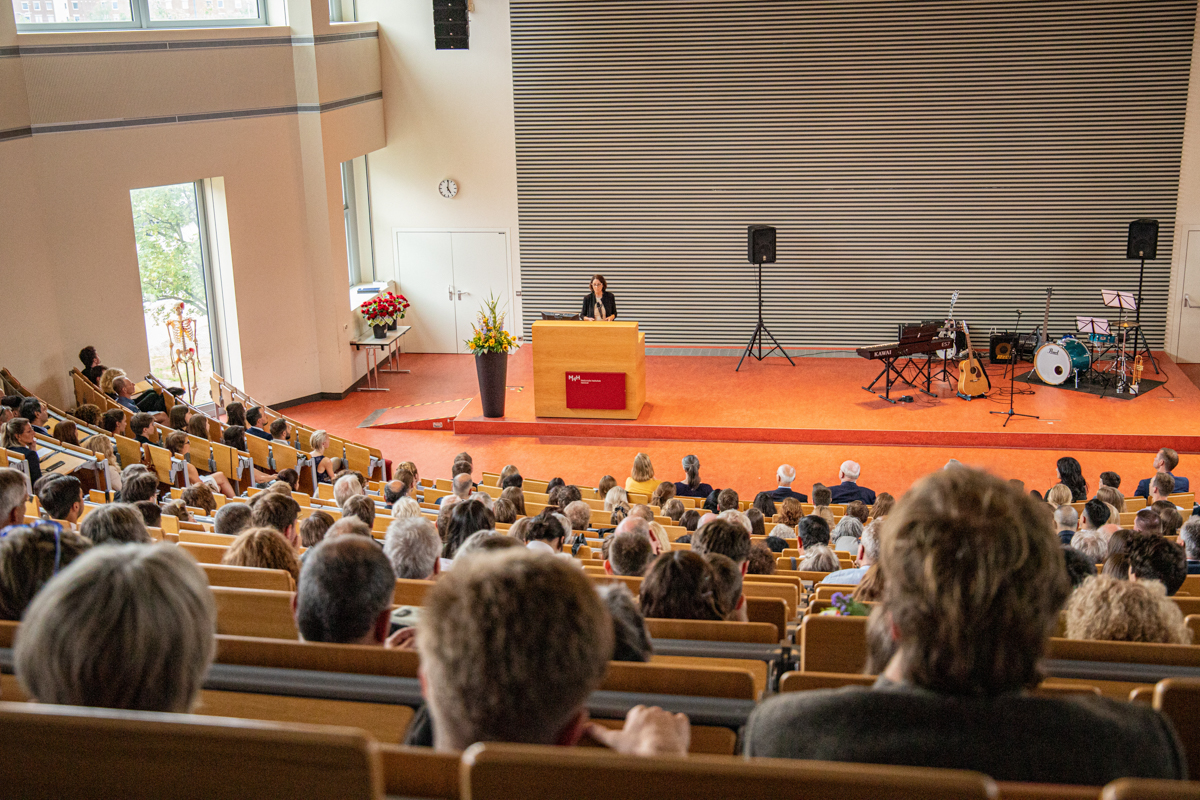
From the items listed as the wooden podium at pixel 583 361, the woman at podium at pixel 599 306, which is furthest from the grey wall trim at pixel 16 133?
the woman at podium at pixel 599 306

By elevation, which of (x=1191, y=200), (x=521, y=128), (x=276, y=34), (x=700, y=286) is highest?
(x=276, y=34)

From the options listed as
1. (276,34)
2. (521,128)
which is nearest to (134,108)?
(276,34)

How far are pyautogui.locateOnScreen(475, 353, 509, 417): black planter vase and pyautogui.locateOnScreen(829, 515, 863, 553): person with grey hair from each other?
633 centimetres

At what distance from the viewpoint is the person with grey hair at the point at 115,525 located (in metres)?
3.97

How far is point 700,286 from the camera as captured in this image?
52.3 ft

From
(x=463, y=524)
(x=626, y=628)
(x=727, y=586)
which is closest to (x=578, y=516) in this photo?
(x=463, y=524)

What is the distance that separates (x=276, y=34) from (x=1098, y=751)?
42.7 ft

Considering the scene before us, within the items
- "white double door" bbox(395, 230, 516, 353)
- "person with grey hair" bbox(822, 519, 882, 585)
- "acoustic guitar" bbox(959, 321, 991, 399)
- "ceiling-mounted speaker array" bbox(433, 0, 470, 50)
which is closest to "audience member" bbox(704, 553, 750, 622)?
"person with grey hair" bbox(822, 519, 882, 585)

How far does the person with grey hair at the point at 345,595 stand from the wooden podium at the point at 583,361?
9.33m

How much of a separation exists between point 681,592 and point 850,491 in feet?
18.2

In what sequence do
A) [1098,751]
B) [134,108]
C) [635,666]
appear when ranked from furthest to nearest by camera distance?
[134,108] < [635,666] < [1098,751]

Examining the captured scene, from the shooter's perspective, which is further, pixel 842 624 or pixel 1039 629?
pixel 842 624

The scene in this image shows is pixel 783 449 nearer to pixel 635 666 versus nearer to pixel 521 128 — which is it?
pixel 521 128

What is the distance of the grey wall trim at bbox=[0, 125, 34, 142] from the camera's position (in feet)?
32.6
